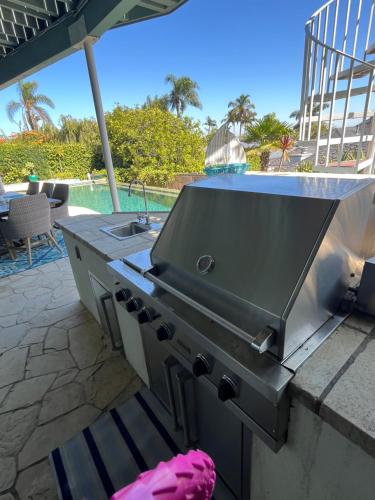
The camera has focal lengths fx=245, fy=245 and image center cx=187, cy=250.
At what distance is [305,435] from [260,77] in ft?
65.0

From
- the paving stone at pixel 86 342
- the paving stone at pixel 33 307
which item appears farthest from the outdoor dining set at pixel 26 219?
the paving stone at pixel 86 342

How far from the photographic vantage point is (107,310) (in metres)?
1.67

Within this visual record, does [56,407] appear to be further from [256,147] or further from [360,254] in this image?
[256,147]

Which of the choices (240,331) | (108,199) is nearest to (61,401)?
(240,331)

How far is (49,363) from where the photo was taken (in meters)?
2.01

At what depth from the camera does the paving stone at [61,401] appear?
1.60 m

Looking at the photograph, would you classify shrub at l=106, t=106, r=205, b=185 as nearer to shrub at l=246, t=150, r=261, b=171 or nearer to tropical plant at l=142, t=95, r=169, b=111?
shrub at l=246, t=150, r=261, b=171

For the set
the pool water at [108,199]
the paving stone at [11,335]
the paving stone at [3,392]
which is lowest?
the paving stone at [3,392]

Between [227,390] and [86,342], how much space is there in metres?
1.87

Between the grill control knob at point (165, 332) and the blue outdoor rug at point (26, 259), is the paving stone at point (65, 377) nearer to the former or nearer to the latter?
the grill control knob at point (165, 332)

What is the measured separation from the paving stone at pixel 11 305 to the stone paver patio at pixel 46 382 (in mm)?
11

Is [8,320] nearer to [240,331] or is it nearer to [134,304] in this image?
[134,304]

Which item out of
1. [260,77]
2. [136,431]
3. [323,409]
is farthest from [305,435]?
[260,77]

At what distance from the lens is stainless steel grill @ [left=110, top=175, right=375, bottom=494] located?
626 mm
